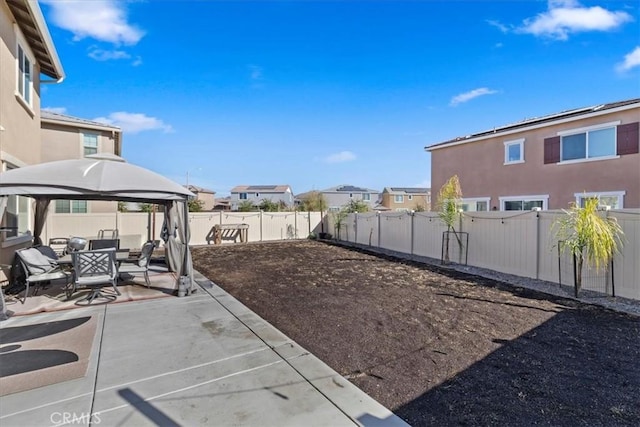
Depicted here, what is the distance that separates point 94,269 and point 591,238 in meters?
9.49

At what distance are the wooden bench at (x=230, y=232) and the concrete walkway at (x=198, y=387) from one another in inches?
501

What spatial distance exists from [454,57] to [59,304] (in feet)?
45.8

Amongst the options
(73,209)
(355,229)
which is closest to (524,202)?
(355,229)

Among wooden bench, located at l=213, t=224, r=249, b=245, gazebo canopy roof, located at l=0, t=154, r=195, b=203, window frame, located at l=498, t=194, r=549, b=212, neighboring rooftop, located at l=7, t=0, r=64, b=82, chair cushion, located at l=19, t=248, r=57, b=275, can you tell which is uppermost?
neighboring rooftop, located at l=7, t=0, r=64, b=82

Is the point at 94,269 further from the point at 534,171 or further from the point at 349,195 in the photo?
the point at 349,195

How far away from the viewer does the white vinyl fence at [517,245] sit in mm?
6719

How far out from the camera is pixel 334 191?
57781 millimetres

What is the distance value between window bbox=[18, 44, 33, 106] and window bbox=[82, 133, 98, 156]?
6704 millimetres

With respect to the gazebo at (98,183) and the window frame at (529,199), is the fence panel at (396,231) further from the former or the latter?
the gazebo at (98,183)

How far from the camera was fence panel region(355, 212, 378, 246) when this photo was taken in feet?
52.4

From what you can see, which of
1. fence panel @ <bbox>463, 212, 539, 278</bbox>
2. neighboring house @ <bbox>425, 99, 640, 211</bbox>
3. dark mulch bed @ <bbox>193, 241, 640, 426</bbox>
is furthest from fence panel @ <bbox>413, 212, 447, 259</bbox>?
neighboring house @ <bbox>425, 99, 640, 211</bbox>

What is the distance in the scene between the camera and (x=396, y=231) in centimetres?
1432

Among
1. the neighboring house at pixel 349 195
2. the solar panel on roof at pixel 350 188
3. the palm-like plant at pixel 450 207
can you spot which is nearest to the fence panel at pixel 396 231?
the palm-like plant at pixel 450 207

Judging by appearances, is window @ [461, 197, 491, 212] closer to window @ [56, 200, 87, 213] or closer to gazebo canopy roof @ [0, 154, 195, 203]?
gazebo canopy roof @ [0, 154, 195, 203]
